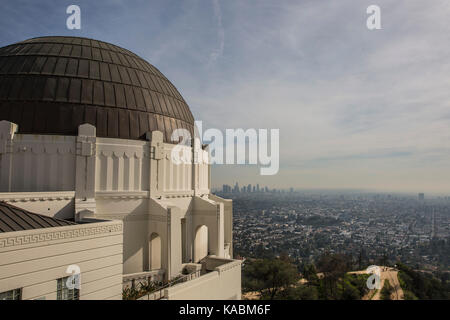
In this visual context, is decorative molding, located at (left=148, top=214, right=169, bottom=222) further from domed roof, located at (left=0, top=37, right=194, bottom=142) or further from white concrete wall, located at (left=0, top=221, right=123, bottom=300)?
domed roof, located at (left=0, top=37, right=194, bottom=142)

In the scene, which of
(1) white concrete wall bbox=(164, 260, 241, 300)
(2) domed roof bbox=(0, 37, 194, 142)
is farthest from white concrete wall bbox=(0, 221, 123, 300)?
(2) domed roof bbox=(0, 37, 194, 142)

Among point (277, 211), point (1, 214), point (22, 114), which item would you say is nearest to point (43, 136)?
point (22, 114)

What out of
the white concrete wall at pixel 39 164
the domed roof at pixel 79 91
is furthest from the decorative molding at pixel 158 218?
the domed roof at pixel 79 91

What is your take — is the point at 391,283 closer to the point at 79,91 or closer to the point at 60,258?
the point at 60,258

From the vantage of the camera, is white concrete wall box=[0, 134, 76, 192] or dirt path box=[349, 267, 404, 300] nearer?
white concrete wall box=[0, 134, 76, 192]

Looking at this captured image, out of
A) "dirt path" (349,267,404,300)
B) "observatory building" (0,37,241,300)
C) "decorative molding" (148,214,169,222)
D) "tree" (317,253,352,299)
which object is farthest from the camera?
"tree" (317,253,352,299)

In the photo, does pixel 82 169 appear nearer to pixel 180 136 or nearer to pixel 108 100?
pixel 108 100
